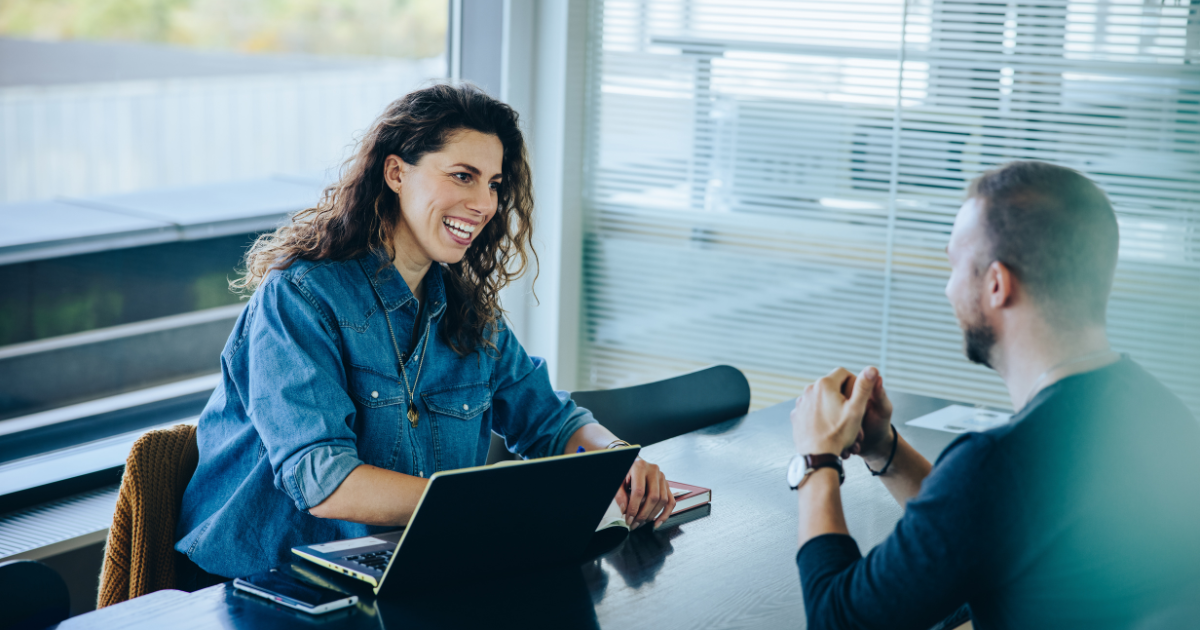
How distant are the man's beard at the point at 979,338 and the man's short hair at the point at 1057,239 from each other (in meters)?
0.07

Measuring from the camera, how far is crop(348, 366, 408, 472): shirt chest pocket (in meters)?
1.72

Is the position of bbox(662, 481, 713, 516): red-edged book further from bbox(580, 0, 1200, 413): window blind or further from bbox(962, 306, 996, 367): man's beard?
bbox(580, 0, 1200, 413): window blind

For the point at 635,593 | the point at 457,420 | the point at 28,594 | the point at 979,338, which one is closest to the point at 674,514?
the point at 635,593

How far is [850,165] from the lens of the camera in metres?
3.50

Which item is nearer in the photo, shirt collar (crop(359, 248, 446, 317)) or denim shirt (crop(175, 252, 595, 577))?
denim shirt (crop(175, 252, 595, 577))

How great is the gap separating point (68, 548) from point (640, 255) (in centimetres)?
218

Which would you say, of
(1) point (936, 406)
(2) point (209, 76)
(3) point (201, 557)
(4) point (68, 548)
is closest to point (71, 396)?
(4) point (68, 548)

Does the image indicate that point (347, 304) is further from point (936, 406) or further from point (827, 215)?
point (827, 215)

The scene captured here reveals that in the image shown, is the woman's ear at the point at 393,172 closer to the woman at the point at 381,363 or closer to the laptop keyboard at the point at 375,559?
the woman at the point at 381,363

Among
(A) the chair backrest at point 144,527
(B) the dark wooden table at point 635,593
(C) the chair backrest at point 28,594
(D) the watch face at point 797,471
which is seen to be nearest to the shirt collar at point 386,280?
(A) the chair backrest at point 144,527

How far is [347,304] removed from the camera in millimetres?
1719

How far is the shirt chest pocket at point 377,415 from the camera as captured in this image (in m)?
1.72

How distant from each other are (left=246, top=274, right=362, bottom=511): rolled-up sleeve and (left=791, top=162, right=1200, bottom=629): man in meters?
0.73

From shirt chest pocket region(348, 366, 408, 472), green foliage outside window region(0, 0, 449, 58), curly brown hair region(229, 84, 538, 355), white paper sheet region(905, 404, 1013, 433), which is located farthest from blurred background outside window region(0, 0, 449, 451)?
white paper sheet region(905, 404, 1013, 433)
